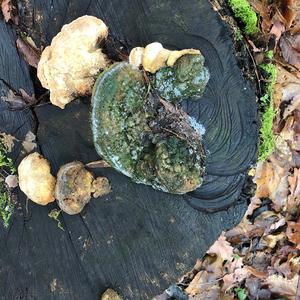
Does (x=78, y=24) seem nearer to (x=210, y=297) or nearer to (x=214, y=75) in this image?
(x=214, y=75)

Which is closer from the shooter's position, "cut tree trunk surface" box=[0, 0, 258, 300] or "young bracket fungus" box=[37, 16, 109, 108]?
"young bracket fungus" box=[37, 16, 109, 108]

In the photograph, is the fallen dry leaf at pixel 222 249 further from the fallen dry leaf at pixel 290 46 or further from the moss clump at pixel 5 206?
the moss clump at pixel 5 206

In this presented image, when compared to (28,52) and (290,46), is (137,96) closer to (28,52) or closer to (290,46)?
(28,52)

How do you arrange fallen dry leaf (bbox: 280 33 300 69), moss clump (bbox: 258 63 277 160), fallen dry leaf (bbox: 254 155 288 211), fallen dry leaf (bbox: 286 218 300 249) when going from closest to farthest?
1. moss clump (bbox: 258 63 277 160)
2. fallen dry leaf (bbox: 280 33 300 69)
3. fallen dry leaf (bbox: 254 155 288 211)
4. fallen dry leaf (bbox: 286 218 300 249)

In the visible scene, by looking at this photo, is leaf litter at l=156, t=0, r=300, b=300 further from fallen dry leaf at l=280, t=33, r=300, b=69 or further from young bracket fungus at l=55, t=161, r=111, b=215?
young bracket fungus at l=55, t=161, r=111, b=215

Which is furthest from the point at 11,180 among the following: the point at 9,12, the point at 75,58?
the point at 9,12

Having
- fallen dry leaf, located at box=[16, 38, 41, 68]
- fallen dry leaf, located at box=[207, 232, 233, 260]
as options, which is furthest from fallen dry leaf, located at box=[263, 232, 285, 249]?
fallen dry leaf, located at box=[16, 38, 41, 68]

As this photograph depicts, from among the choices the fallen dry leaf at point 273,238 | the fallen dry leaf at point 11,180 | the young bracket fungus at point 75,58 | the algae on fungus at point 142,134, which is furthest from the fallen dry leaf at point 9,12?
the fallen dry leaf at point 273,238
